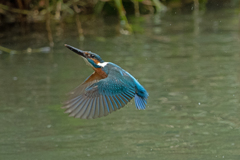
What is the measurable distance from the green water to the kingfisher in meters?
0.53

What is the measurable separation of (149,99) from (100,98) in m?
1.66

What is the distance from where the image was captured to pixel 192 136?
381cm

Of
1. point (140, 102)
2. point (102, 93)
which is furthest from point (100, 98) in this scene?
point (140, 102)

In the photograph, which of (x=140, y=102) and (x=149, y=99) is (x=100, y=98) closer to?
(x=140, y=102)

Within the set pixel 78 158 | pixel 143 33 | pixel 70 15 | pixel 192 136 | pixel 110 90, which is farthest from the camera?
pixel 70 15

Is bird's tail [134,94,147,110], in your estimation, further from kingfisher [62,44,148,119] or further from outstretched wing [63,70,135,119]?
outstretched wing [63,70,135,119]

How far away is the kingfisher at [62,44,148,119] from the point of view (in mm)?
3096

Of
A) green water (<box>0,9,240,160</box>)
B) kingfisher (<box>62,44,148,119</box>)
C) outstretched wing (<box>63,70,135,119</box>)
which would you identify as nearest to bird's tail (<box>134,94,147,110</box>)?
kingfisher (<box>62,44,148,119</box>)

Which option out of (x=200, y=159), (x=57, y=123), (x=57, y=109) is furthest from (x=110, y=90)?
(x=57, y=109)

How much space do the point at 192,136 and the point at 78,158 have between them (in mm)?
1033

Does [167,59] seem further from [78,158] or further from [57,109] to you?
[78,158]

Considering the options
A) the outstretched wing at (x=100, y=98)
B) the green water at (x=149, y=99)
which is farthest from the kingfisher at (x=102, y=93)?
the green water at (x=149, y=99)

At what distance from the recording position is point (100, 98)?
3.19 metres

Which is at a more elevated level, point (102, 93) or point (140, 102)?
point (102, 93)
